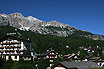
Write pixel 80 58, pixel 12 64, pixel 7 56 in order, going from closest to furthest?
pixel 12 64 → pixel 7 56 → pixel 80 58

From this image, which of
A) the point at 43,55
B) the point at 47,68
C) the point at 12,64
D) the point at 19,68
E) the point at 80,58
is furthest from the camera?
the point at 80,58

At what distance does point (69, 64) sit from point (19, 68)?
22802mm

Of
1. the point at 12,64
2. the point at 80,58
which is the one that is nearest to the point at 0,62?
the point at 12,64

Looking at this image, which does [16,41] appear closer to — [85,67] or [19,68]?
→ [19,68]

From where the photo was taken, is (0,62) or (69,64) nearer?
(69,64)

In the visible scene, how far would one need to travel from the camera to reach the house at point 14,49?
68000 millimetres

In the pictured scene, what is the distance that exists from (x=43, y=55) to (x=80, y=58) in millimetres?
32138

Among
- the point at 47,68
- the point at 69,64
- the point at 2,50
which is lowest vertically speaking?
the point at 47,68

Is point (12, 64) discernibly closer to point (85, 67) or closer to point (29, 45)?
point (29, 45)

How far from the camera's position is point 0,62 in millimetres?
55062

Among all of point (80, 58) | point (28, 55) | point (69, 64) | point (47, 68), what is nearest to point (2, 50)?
point (28, 55)

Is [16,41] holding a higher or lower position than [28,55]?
higher

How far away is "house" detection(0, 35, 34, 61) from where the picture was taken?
68.0 meters

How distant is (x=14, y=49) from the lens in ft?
230
